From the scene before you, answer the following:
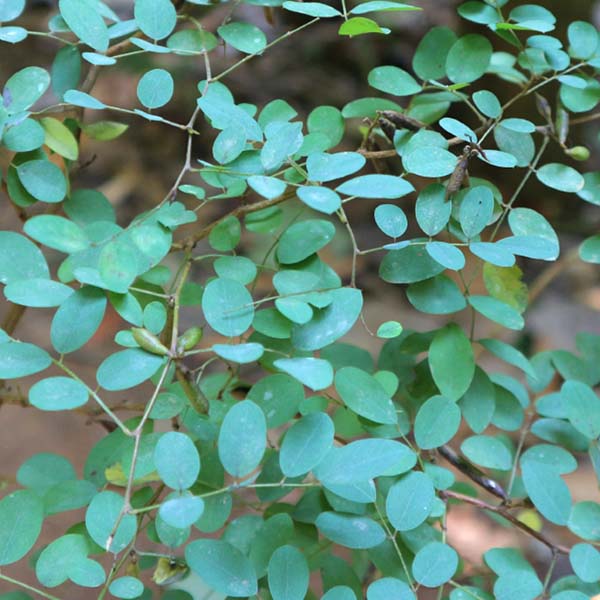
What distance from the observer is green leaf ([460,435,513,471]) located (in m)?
0.71

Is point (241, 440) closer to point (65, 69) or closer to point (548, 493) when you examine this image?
point (548, 493)

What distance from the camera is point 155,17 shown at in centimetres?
66

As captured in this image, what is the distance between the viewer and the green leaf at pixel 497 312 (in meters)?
0.67

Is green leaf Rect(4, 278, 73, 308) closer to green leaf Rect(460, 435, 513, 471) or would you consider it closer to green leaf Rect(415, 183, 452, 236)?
green leaf Rect(415, 183, 452, 236)

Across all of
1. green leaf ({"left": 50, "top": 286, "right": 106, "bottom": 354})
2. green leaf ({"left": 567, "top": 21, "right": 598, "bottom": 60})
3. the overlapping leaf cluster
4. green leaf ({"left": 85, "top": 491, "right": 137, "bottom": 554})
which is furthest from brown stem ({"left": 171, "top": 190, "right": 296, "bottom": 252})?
green leaf ({"left": 567, "top": 21, "right": 598, "bottom": 60})

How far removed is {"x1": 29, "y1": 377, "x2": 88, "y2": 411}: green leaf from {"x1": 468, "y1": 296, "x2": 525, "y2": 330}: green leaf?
328 mm

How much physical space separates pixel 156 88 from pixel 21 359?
0.24 meters

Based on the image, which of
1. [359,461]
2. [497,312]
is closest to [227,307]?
[359,461]

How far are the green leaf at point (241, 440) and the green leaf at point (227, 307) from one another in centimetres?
6

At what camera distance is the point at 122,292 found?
543 millimetres

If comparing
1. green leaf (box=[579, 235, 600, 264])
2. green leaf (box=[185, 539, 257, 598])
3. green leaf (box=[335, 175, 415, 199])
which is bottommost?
green leaf (box=[185, 539, 257, 598])

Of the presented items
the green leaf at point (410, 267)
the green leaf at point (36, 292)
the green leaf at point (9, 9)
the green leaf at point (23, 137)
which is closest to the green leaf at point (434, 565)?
the green leaf at point (410, 267)

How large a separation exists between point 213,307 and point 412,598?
0.24 meters

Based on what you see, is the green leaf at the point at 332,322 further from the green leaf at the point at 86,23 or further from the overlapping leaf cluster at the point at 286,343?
the green leaf at the point at 86,23
